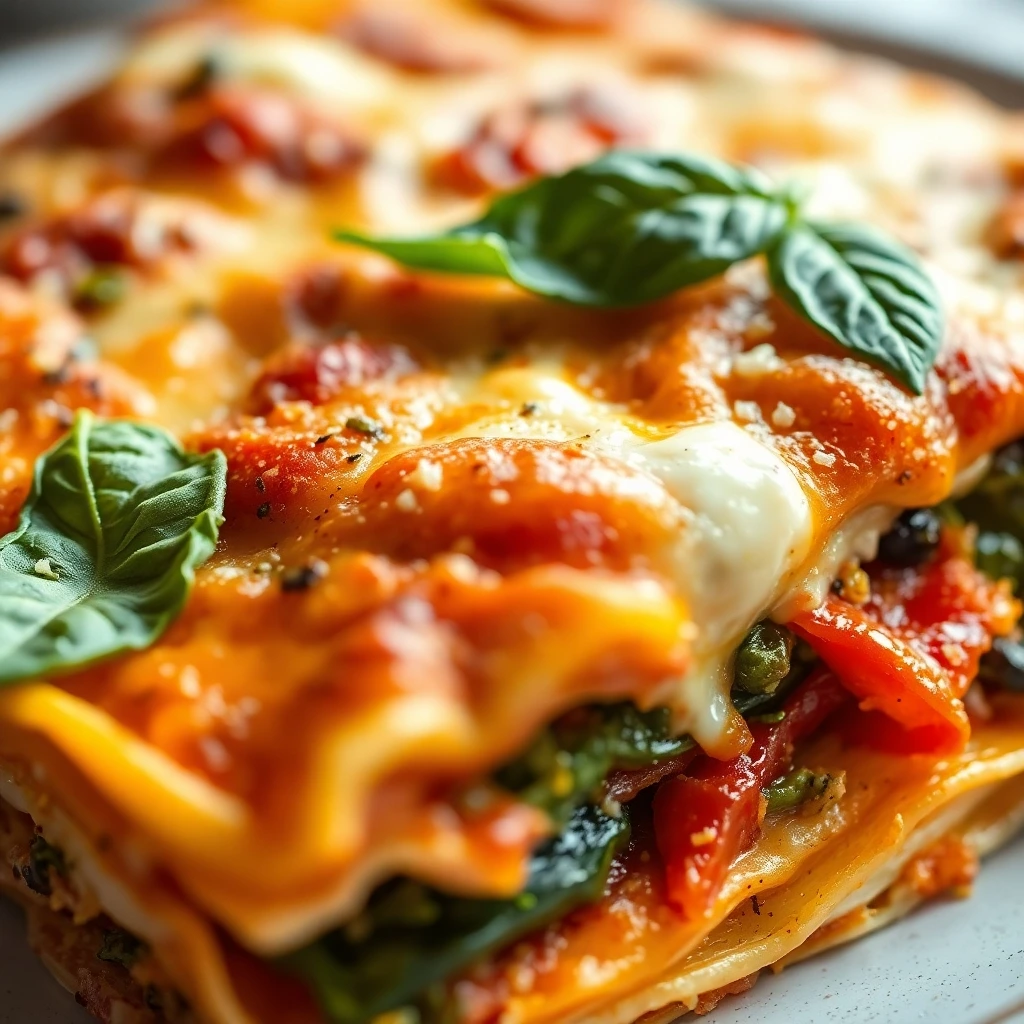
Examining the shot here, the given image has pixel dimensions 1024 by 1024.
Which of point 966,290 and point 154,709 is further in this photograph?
point 966,290

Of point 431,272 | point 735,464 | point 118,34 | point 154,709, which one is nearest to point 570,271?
point 431,272

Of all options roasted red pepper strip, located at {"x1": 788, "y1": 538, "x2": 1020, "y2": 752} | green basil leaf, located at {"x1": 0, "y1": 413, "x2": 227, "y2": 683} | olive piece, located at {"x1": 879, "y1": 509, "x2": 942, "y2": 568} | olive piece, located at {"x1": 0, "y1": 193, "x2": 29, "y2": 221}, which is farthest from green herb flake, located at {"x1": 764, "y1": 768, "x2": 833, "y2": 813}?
olive piece, located at {"x1": 0, "y1": 193, "x2": 29, "y2": 221}

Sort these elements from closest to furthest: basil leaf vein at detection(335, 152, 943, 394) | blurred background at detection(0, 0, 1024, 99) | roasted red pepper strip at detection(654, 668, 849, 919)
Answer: roasted red pepper strip at detection(654, 668, 849, 919), basil leaf vein at detection(335, 152, 943, 394), blurred background at detection(0, 0, 1024, 99)

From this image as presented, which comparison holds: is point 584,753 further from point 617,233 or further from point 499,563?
point 617,233

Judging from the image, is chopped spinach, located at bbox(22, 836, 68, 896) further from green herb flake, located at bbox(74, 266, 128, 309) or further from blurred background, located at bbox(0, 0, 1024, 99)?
blurred background, located at bbox(0, 0, 1024, 99)

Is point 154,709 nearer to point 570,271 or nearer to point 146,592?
point 146,592

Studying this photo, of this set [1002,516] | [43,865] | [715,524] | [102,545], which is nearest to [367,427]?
[102,545]
